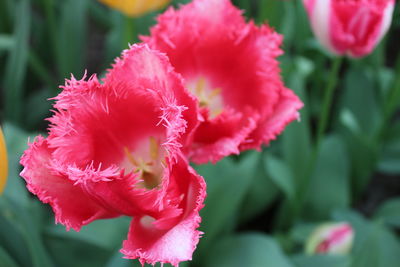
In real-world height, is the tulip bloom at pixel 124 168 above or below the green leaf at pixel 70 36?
above

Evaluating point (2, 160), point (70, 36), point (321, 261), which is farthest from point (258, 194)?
point (2, 160)

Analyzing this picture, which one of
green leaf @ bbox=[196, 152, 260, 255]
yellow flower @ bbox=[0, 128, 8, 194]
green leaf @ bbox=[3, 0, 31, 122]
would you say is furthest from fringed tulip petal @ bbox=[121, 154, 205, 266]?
green leaf @ bbox=[3, 0, 31, 122]

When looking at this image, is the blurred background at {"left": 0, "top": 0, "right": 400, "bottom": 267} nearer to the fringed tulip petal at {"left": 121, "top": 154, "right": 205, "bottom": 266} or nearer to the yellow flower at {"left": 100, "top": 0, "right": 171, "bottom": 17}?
the yellow flower at {"left": 100, "top": 0, "right": 171, "bottom": 17}

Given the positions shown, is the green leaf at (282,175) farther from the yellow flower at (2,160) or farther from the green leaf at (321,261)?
the yellow flower at (2,160)

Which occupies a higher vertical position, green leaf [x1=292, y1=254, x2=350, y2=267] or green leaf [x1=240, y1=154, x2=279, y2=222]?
green leaf [x1=292, y1=254, x2=350, y2=267]

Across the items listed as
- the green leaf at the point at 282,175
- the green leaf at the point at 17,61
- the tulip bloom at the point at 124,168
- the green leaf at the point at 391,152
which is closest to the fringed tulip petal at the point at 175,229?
the tulip bloom at the point at 124,168

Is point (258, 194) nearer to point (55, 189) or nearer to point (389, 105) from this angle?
point (389, 105)

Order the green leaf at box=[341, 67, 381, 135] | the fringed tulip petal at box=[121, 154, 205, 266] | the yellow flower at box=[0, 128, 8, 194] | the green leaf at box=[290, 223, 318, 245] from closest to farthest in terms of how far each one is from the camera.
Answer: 1. the fringed tulip petal at box=[121, 154, 205, 266]
2. the yellow flower at box=[0, 128, 8, 194]
3. the green leaf at box=[290, 223, 318, 245]
4. the green leaf at box=[341, 67, 381, 135]
